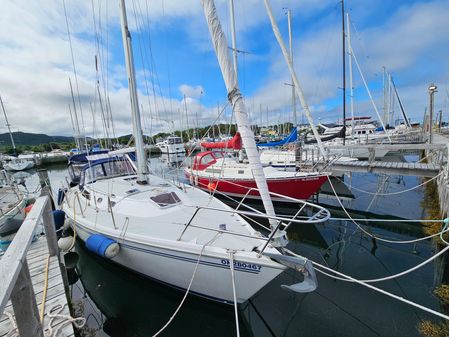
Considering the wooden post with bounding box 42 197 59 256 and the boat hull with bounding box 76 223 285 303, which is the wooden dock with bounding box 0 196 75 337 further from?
the boat hull with bounding box 76 223 285 303

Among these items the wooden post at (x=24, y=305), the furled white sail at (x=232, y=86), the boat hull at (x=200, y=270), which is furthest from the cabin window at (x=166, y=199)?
the wooden post at (x=24, y=305)

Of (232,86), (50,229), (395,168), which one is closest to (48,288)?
(50,229)

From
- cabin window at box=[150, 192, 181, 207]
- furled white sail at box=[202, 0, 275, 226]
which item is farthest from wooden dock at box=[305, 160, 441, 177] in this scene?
furled white sail at box=[202, 0, 275, 226]

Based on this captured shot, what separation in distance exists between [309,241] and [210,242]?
4240 mm

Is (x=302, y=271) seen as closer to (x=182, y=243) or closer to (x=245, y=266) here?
(x=245, y=266)

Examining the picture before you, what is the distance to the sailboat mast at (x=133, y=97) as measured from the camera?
18.7 ft

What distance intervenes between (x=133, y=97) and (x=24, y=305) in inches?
198

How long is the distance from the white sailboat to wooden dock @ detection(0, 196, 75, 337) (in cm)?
72

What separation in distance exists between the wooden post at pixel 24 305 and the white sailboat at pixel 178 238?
64.8 inches

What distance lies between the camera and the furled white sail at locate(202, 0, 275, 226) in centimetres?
282

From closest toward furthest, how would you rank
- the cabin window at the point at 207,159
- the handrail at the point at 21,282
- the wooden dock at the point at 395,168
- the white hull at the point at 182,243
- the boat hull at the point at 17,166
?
the handrail at the point at 21,282, the white hull at the point at 182,243, the wooden dock at the point at 395,168, the cabin window at the point at 207,159, the boat hull at the point at 17,166

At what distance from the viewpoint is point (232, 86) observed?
9.65 ft

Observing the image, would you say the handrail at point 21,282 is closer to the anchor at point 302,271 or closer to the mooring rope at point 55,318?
the mooring rope at point 55,318

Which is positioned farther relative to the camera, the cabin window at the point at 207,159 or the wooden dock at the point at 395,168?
the cabin window at the point at 207,159
